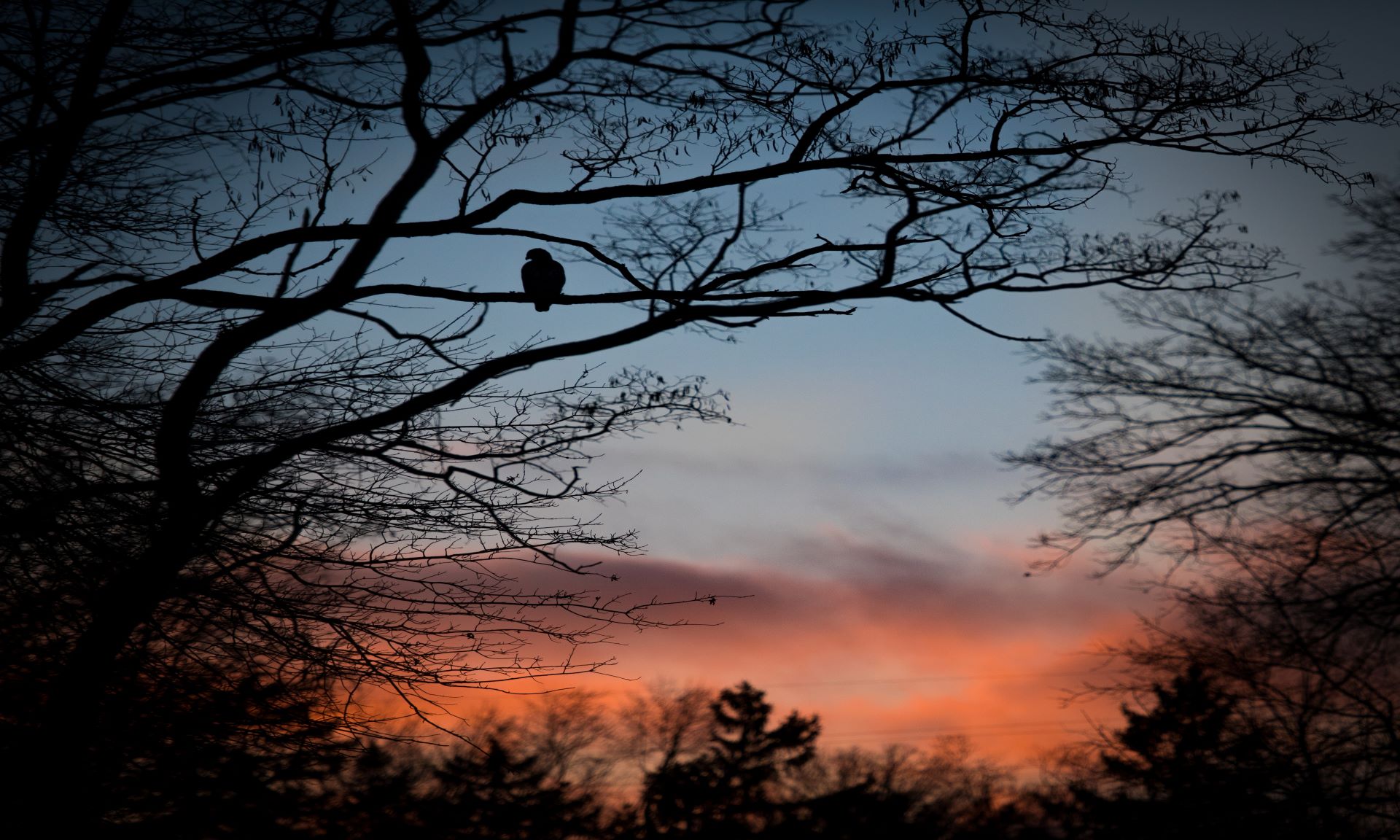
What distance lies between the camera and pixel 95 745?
14.0ft

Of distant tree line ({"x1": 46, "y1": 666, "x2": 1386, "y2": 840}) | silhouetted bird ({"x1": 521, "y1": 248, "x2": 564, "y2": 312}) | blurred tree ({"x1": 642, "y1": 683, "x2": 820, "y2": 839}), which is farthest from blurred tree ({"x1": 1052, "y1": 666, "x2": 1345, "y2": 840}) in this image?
blurred tree ({"x1": 642, "y1": 683, "x2": 820, "y2": 839})

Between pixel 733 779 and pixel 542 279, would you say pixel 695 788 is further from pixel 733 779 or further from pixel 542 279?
pixel 542 279

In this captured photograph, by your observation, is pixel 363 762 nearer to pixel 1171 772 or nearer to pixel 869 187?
pixel 869 187

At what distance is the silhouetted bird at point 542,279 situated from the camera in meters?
4.96

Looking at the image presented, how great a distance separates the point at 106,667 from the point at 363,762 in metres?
1.36

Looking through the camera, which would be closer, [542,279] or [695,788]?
[542,279]

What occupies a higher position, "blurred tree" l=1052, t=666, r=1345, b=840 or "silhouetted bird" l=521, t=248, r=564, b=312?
"silhouetted bird" l=521, t=248, r=564, b=312

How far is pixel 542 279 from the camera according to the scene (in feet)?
16.3

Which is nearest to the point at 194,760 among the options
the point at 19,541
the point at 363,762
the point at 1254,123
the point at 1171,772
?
the point at 363,762

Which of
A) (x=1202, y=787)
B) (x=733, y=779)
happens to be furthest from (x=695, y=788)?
(x=1202, y=787)

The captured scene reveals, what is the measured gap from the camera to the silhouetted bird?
4961 mm

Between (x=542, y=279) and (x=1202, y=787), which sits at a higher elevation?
(x=542, y=279)

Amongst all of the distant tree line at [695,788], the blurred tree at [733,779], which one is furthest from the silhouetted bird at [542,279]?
the blurred tree at [733,779]

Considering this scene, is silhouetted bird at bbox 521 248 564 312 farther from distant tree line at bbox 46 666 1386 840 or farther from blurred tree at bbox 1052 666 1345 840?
blurred tree at bbox 1052 666 1345 840
